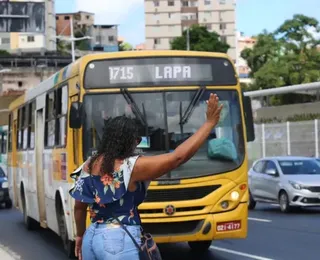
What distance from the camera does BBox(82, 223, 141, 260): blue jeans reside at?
5.04 m

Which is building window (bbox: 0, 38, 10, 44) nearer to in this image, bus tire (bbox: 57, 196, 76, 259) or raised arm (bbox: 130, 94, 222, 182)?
bus tire (bbox: 57, 196, 76, 259)

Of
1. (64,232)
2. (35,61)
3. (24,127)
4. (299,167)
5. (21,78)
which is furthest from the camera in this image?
(35,61)

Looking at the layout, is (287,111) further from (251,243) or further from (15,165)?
(251,243)

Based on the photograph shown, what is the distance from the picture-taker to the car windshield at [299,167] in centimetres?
2159

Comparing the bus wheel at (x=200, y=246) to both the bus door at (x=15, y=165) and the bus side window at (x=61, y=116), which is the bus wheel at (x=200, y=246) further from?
the bus door at (x=15, y=165)

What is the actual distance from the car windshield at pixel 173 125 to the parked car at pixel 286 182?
9737 mm

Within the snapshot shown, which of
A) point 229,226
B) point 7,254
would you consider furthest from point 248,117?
point 7,254

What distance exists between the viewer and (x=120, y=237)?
5.08m

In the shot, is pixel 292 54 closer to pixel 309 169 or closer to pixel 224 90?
pixel 309 169

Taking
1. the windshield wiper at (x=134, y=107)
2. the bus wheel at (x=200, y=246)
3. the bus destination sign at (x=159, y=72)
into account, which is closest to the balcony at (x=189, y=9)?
the bus wheel at (x=200, y=246)

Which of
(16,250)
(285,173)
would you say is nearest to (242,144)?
(16,250)

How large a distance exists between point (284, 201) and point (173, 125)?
10.8 meters

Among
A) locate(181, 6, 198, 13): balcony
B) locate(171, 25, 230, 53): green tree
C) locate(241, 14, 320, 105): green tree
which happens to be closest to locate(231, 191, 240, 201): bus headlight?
locate(241, 14, 320, 105): green tree

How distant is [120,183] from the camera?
5.12 metres
